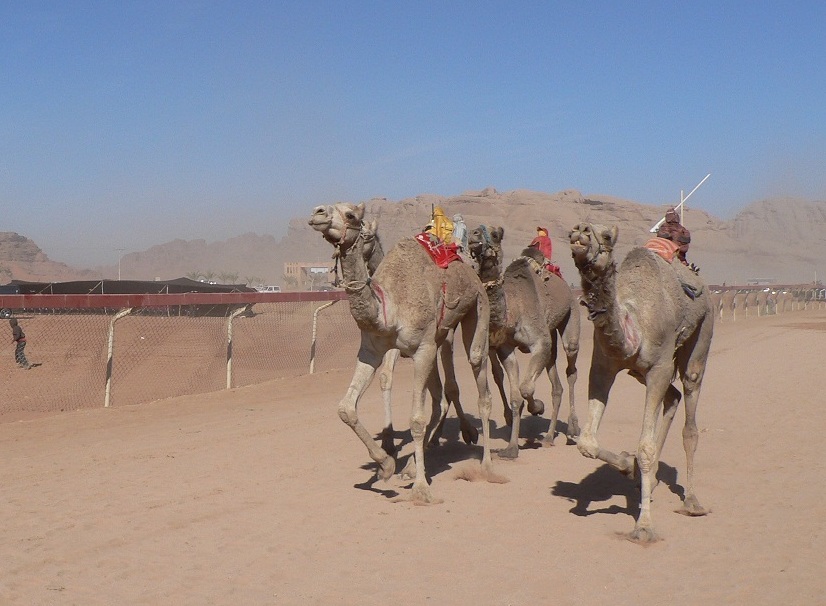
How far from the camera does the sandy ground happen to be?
5.83m

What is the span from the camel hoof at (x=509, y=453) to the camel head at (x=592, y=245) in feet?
13.5

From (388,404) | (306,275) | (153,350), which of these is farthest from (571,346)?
(306,275)

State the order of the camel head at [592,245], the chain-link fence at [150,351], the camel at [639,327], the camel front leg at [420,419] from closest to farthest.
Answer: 1. the camel head at [592,245]
2. the camel at [639,327]
3. the camel front leg at [420,419]
4. the chain-link fence at [150,351]

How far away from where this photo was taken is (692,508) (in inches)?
307

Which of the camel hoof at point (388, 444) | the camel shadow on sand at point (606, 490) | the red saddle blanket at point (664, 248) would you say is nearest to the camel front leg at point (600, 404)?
the camel shadow on sand at point (606, 490)

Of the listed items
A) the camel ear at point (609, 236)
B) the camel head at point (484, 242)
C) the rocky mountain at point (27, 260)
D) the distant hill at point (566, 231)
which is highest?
the camel ear at point (609, 236)

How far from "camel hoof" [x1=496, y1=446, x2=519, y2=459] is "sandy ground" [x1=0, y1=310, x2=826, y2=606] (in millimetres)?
144

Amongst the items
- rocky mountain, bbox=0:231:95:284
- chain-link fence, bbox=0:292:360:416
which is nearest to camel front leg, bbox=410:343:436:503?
chain-link fence, bbox=0:292:360:416

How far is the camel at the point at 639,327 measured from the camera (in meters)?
6.45

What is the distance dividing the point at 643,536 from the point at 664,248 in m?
3.08

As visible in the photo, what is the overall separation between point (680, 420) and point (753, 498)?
437 cm

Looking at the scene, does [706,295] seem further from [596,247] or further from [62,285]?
[62,285]

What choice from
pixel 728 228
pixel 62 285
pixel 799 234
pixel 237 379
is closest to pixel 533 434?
pixel 237 379

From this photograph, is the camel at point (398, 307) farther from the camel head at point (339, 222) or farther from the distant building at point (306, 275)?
the distant building at point (306, 275)
